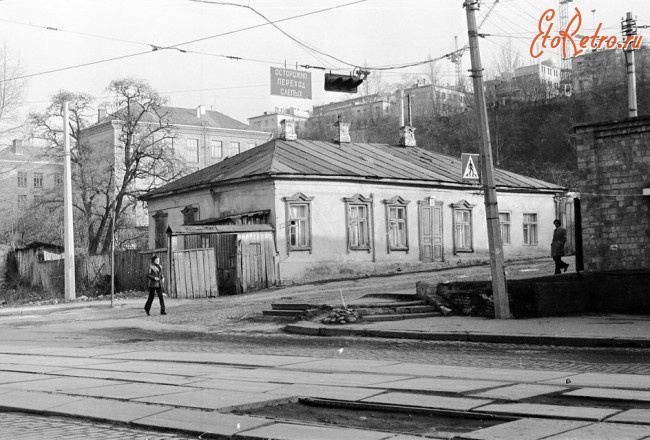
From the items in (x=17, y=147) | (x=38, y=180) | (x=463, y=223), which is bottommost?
(x=463, y=223)

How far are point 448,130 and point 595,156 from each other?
37665 millimetres

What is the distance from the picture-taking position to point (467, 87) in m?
32.8

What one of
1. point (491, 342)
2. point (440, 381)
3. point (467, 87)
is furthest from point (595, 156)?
point (440, 381)

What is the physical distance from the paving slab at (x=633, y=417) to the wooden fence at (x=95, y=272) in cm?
2740

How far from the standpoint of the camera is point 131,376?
1033 centimetres

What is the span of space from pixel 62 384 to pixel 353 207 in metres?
27.8

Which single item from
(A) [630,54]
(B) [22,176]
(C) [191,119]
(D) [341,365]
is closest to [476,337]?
(D) [341,365]

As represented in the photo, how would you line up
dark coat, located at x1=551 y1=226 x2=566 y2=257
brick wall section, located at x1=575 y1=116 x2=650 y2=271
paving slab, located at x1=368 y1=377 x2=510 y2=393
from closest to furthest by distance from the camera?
paving slab, located at x1=368 y1=377 x2=510 y2=393, brick wall section, located at x1=575 y1=116 x2=650 y2=271, dark coat, located at x1=551 y1=226 x2=566 y2=257

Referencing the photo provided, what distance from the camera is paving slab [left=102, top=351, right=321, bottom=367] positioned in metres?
11.9

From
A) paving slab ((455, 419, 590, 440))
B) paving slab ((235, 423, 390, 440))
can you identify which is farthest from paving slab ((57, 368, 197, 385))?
paving slab ((455, 419, 590, 440))

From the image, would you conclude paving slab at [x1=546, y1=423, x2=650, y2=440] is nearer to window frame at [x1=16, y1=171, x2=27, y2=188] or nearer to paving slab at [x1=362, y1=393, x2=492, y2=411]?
paving slab at [x1=362, y1=393, x2=492, y2=411]

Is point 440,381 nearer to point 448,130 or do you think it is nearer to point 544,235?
point 544,235

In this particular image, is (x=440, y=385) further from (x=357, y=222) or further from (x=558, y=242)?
(x=357, y=222)

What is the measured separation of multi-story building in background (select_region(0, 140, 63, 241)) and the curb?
1357 inches
